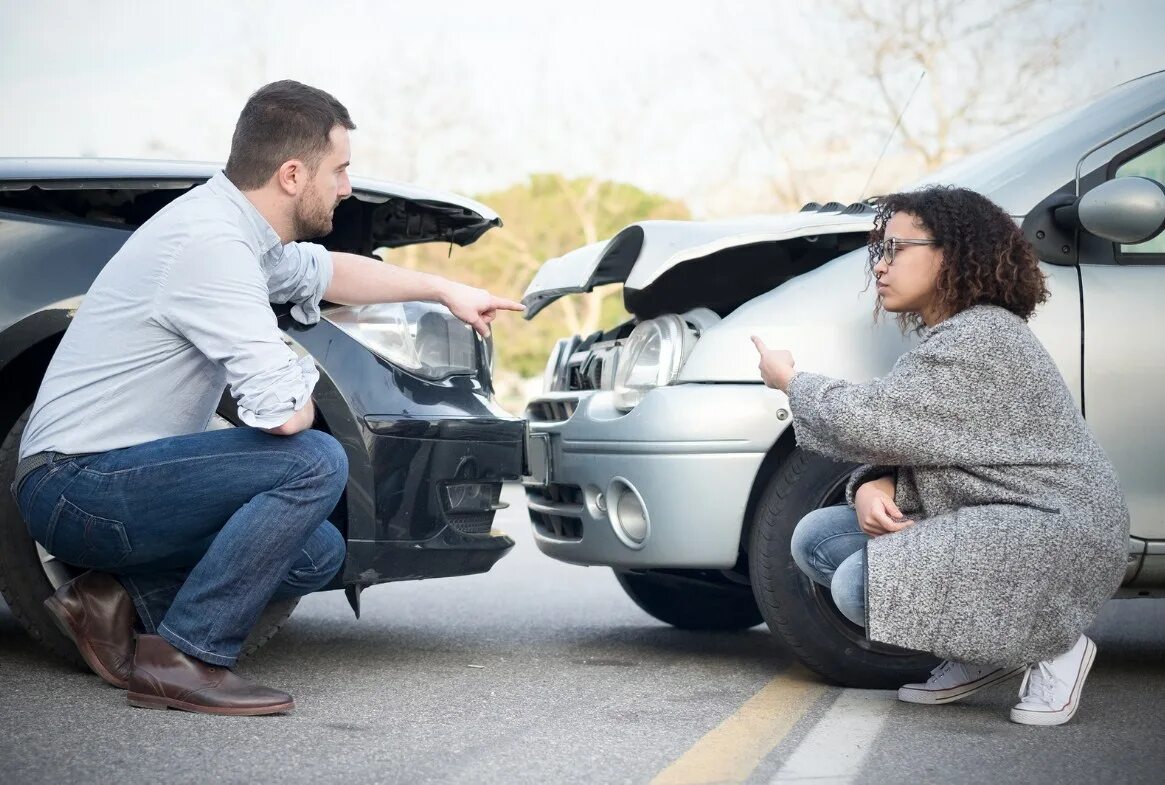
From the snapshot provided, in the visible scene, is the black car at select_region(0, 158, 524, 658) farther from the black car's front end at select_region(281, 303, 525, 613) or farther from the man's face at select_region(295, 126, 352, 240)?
the man's face at select_region(295, 126, 352, 240)

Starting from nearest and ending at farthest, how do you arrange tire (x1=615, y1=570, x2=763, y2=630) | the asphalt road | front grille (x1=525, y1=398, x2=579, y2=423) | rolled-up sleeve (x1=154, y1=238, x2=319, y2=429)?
the asphalt road
rolled-up sleeve (x1=154, y1=238, x2=319, y2=429)
front grille (x1=525, y1=398, x2=579, y2=423)
tire (x1=615, y1=570, x2=763, y2=630)

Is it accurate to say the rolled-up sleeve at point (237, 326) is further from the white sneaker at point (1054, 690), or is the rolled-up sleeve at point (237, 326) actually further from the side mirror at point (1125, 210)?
Answer: the side mirror at point (1125, 210)

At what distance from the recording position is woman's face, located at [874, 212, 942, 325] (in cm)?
294

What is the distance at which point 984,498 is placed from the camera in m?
2.80

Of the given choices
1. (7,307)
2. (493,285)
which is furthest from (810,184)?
(7,307)

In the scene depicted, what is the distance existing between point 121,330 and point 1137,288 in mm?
2439

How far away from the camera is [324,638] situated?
4055 mm

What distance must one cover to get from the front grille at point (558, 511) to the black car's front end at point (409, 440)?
20 centimetres

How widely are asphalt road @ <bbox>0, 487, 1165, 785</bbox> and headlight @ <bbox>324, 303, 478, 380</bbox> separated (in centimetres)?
81

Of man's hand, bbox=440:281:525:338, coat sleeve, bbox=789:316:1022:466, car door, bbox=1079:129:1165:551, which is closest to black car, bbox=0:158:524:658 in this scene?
man's hand, bbox=440:281:525:338

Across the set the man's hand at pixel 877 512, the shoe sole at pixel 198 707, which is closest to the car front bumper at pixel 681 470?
the man's hand at pixel 877 512

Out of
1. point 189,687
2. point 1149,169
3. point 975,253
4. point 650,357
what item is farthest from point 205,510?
point 1149,169

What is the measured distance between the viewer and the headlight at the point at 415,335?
3.27 m

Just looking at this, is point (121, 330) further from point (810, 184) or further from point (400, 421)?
point (810, 184)
